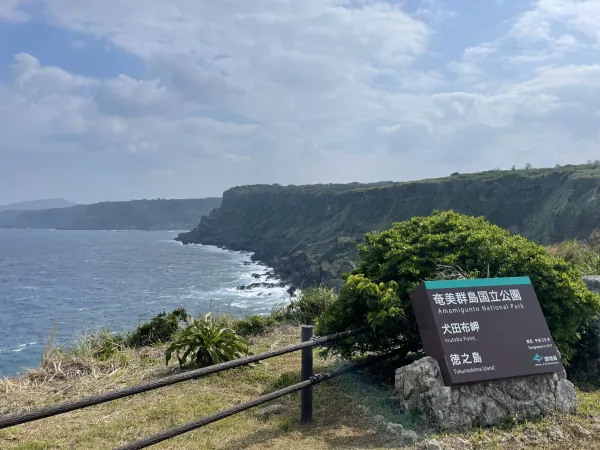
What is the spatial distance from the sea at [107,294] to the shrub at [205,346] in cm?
421

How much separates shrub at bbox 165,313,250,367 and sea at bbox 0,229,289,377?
13.8ft

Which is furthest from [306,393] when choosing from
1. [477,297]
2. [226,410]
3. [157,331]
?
[157,331]

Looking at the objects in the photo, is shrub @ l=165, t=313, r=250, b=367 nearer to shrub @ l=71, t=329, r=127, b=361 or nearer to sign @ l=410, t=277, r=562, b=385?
shrub @ l=71, t=329, r=127, b=361

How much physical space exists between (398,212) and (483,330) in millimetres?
70874

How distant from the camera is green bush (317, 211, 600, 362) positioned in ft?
19.1

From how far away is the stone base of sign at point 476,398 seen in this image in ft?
15.5

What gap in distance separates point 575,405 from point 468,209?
202 feet

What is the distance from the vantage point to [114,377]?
6918 mm

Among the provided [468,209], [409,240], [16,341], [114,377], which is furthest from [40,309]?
[468,209]

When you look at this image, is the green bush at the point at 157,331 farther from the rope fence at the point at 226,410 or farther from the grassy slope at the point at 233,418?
the rope fence at the point at 226,410

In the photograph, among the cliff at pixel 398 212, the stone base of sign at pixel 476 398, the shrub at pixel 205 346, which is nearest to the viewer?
the stone base of sign at pixel 476 398

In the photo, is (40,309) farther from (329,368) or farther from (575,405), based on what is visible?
(575,405)

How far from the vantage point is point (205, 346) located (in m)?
7.03

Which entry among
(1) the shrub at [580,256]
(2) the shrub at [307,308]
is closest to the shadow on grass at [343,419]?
(2) the shrub at [307,308]
